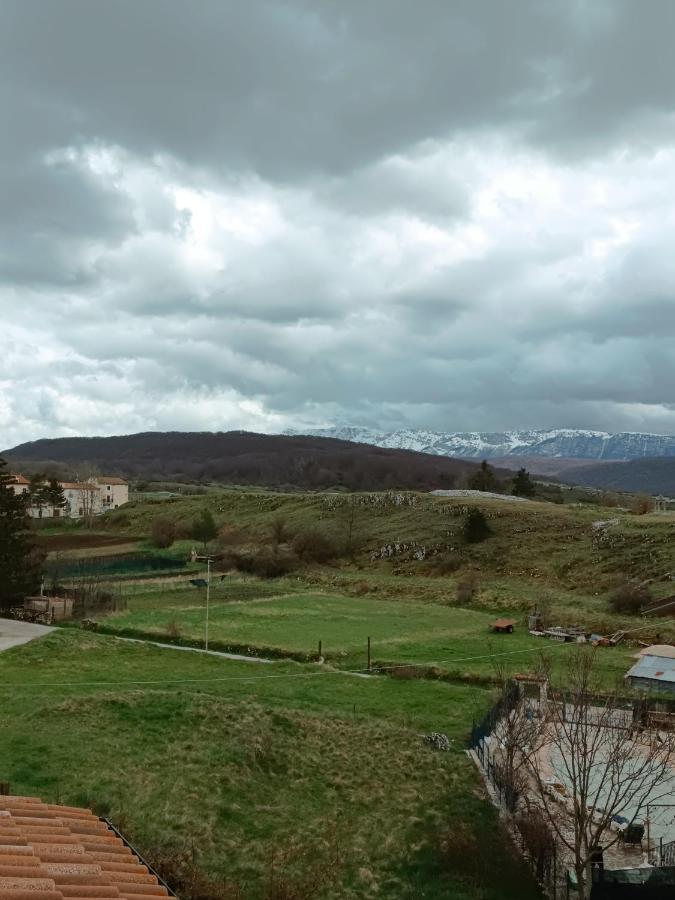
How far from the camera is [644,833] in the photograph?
676 inches

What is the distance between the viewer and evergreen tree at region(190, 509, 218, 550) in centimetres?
7712

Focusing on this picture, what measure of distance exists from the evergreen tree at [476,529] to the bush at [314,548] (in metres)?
13.0

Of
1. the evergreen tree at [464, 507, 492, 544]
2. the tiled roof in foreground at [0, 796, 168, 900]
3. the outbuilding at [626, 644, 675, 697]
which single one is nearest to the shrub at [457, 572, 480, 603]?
the evergreen tree at [464, 507, 492, 544]

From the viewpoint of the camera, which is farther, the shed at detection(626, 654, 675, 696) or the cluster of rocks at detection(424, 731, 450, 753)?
the shed at detection(626, 654, 675, 696)

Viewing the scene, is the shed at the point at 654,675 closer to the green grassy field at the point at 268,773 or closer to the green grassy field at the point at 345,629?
the green grassy field at the point at 345,629

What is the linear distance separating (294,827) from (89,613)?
87.7 ft

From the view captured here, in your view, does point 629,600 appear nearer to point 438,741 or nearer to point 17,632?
point 438,741


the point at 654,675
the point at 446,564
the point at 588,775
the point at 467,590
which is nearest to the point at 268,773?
the point at 588,775

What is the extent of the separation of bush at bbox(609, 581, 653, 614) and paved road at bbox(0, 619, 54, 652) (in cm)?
3145

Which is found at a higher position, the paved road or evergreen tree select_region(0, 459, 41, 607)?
evergreen tree select_region(0, 459, 41, 607)

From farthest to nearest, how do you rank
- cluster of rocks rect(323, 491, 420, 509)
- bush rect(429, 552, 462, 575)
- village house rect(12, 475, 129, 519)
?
1. village house rect(12, 475, 129, 519)
2. cluster of rocks rect(323, 491, 420, 509)
3. bush rect(429, 552, 462, 575)

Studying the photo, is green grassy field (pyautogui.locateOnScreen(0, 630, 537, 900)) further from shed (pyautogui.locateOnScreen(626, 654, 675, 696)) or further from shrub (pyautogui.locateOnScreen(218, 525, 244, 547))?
shrub (pyautogui.locateOnScreen(218, 525, 244, 547))

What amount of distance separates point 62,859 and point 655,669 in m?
25.3

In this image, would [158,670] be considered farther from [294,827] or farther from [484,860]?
[484,860]
